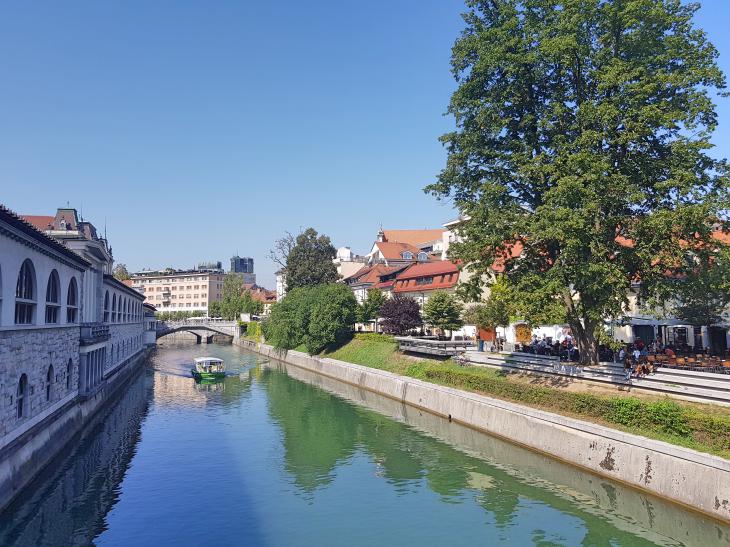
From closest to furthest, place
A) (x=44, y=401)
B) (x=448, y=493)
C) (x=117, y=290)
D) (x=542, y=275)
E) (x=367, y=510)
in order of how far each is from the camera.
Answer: (x=367, y=510), (x=448, y=493), (x=44, y=401), (x=542, y=275), (x=117, y=290)

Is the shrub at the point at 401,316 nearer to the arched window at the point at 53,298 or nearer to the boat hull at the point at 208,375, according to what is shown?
the boat hull at the point at 208,375

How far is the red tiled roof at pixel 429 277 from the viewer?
217 feet

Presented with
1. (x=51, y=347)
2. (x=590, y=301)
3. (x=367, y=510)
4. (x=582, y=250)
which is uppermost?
(x=582, y=250)

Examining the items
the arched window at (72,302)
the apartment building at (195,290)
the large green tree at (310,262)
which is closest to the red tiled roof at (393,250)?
the large green tree at (310,262)

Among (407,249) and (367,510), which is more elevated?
(407,249)

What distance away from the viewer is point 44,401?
87.8 ft

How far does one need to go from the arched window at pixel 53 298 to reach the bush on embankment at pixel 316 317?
126ft

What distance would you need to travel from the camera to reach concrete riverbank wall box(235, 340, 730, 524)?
1938 cm

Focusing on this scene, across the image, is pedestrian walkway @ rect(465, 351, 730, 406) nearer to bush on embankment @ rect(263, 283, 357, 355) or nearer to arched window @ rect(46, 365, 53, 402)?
Answer: arched window @ rect(46, 365, 53, 402)

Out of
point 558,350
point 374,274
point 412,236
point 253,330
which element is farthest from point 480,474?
point 412,236

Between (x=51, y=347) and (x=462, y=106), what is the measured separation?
88.6 feet

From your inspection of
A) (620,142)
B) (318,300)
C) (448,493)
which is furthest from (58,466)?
(318,300)

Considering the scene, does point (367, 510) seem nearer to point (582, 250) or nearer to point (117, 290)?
point (582, 250)

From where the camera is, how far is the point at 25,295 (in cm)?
2366
